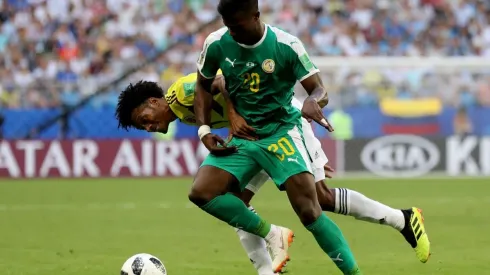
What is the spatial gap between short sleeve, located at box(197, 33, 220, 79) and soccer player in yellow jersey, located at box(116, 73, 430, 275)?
325 mm

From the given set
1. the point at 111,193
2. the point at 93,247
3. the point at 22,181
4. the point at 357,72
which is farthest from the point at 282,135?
the point at 357,72

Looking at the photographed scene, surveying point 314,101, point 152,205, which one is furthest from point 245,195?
point 152,205

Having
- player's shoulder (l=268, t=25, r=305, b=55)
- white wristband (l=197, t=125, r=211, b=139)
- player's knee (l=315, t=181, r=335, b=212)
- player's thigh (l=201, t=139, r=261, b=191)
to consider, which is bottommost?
player's knee (l=315, t=181, r=335, b=212)

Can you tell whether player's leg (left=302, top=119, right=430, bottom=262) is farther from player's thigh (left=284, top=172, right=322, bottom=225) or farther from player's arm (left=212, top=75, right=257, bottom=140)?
player's thigh (left=284, top=172, right=322, bottom=225)

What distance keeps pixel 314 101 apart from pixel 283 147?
54 cm

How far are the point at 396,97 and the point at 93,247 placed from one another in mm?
12925

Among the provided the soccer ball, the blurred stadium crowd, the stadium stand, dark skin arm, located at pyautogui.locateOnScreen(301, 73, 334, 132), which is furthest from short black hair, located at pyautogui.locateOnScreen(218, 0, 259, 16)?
the blurred stadium crowd

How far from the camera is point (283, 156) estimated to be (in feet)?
23.7

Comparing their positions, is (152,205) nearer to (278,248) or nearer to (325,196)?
(325,196)

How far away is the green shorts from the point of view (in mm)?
7180

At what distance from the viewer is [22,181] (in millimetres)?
20688

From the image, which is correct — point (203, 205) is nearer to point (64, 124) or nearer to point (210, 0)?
point (64, 124)

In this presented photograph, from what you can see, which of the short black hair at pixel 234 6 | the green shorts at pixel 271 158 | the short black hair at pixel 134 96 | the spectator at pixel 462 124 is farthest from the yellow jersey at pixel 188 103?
the spectator at pixel 462 124

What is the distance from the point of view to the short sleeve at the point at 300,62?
7.04m
